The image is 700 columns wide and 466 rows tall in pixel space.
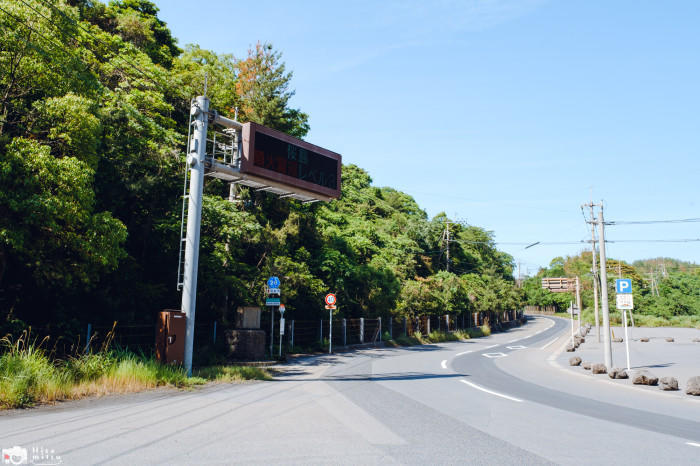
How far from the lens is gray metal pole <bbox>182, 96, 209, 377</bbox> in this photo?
13.4 m

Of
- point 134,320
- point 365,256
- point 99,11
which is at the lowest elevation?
point 134,320

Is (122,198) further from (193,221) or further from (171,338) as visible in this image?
(171,338)

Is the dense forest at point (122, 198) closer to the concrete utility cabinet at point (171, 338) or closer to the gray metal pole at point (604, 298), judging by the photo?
the concrete utility cabinet at point (171, 338)

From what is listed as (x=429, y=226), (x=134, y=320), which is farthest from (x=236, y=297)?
(x=429, y=226)

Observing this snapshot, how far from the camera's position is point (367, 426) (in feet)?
23.3

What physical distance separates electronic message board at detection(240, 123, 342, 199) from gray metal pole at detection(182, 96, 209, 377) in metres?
1.31

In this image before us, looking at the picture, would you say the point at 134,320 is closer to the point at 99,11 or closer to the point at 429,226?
the point at 99,11

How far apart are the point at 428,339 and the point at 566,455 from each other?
107ft

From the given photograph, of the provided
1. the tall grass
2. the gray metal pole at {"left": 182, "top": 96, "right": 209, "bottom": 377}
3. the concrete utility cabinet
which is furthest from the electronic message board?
the tall grass

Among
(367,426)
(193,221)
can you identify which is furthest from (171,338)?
(367,426)

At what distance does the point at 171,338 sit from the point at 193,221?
3.43 meters

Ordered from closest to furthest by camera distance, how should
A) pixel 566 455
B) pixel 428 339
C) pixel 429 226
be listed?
pixel 566 455
pixel 428 339
pixel 429 226

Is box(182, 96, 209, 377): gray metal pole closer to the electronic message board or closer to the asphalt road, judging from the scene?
the electronic message board

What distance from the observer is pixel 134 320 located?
1819 cm
